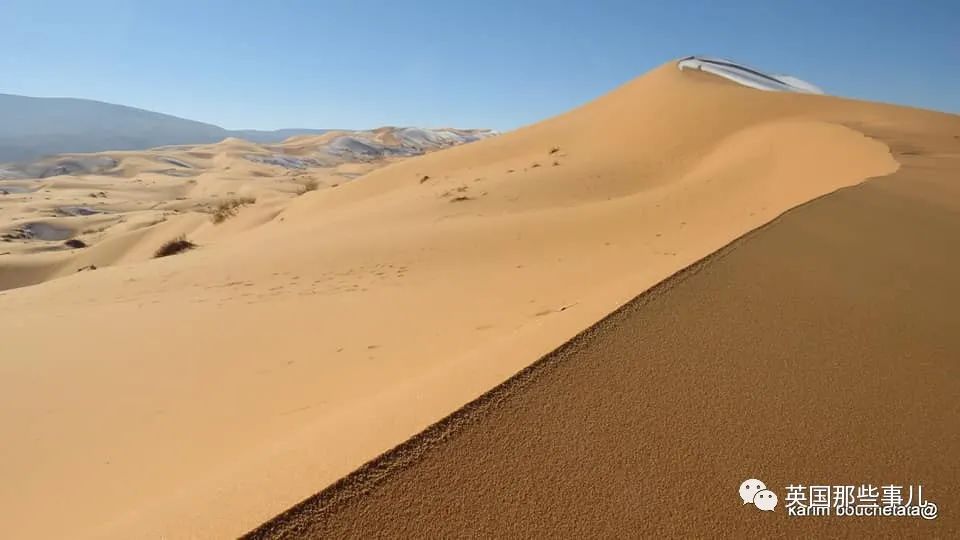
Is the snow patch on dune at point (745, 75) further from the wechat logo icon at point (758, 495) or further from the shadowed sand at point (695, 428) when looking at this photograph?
the wechat logo icon at point (758, 495)

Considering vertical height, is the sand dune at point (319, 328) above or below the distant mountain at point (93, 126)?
below

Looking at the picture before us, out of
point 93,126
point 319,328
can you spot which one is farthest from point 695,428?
point 93,126

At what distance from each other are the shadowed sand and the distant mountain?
109 metres

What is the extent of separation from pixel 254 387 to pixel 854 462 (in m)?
3.04

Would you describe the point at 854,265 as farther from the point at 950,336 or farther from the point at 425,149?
the point at 425,149

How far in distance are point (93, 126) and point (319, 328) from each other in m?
160

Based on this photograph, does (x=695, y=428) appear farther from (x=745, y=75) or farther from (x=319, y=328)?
(x=745, y=75)

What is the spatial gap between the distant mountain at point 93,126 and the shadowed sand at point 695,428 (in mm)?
109066

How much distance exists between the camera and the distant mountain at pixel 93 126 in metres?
101

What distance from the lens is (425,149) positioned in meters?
79.4

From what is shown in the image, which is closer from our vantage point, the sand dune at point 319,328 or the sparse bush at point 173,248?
the sand dune at point 319,328

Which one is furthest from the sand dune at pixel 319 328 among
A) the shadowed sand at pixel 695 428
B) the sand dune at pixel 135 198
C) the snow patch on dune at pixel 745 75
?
the snow patch on dune at pixel 745 75

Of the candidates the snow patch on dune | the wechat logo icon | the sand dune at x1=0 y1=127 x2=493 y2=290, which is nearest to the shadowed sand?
the wechat logo icon

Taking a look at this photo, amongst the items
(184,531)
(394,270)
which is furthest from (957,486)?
(394,270)
